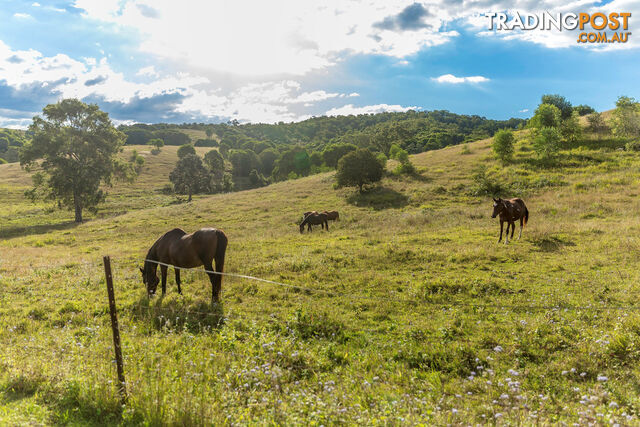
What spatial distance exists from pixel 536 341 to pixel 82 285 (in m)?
14.2

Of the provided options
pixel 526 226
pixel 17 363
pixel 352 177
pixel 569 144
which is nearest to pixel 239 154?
pixel 352 177

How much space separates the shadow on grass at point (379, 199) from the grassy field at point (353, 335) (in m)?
14.5

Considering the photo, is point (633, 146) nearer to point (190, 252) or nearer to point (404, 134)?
point (190, 252)

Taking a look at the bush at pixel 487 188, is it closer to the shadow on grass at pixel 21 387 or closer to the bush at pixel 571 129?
the bush at pixel 571 129

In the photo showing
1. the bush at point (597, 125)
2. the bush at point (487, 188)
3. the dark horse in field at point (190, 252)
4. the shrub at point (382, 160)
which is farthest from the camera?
the bush at point (597, 125)

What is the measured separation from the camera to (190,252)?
33.7 feet

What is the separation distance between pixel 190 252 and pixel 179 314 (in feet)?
7.21

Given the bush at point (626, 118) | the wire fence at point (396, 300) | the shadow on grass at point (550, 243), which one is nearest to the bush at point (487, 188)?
the shadow on grass at point (550, 243)

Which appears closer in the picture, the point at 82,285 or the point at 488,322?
the point at 488,322

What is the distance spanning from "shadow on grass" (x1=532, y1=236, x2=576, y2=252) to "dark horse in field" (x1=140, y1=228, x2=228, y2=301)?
13.5 metres

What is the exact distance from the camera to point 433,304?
8922mm

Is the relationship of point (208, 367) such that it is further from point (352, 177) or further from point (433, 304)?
point (352, 177)

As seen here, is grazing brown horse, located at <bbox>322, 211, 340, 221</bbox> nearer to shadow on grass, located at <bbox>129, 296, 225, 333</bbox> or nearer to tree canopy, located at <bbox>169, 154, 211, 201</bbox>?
shadow on grass, located at <bbox>129, 296, 225, 333</bbox>

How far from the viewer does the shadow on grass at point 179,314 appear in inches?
311
